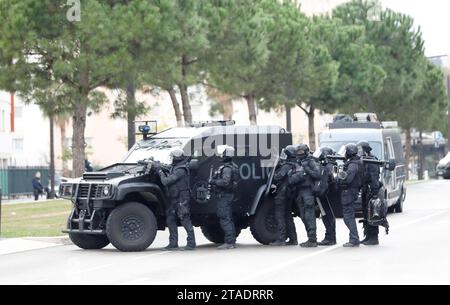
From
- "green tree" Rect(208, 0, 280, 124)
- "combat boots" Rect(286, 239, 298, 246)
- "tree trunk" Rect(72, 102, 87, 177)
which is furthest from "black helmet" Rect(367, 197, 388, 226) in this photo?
"green tree" Rect(208, 0, 280, 124)

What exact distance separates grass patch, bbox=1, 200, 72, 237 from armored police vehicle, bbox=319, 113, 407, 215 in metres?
7.21

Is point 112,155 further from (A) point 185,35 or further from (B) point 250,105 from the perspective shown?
(A) point 185,35

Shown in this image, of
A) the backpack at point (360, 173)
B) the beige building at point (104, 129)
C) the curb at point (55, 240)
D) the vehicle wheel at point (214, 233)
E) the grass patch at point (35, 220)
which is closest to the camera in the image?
the backpack at point (360, 173)

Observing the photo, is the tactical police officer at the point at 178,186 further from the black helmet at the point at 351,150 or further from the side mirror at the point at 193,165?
the black helmet at the point at 351,150

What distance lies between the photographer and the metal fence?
181ft

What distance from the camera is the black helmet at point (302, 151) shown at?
59.8ft

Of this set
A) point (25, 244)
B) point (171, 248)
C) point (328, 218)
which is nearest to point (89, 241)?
point (171, 248)

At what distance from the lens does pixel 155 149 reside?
765 inches

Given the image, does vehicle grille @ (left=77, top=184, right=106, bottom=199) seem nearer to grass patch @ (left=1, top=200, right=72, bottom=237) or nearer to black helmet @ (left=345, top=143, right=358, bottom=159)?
black helmet @ (left=345, top=143, right=358, bottom=159)

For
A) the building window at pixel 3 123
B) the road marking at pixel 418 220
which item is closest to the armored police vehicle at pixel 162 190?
the road marking at pixel 418 220
